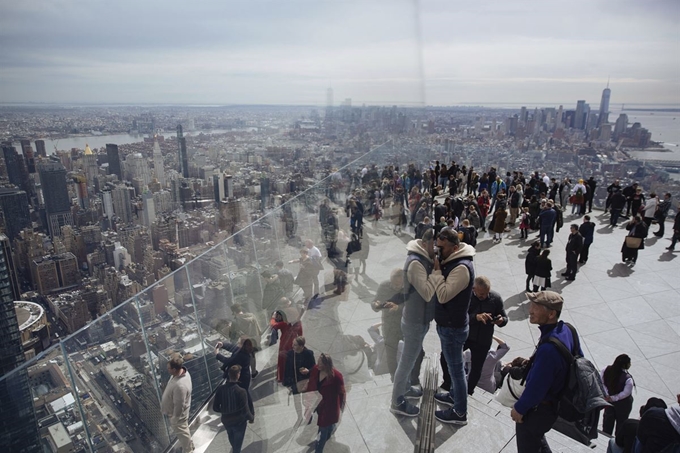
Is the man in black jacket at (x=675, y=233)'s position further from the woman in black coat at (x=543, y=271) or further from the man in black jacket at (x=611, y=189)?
the woman in black coat at (x=543, y=271)

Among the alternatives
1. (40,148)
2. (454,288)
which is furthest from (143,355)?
(40,148)

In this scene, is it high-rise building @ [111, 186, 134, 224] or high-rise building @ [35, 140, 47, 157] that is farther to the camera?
high-rise building @ [111, 186, 134, 224]

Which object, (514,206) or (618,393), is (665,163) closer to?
(514,206)

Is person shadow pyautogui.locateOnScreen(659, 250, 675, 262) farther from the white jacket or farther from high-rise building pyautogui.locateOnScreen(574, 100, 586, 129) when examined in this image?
high-rise building pyautogui.locateOnScreen(574, 100, 586, 129)

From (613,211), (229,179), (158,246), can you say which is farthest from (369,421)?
(229,179)

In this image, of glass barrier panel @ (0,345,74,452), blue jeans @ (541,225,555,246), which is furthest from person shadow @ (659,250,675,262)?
glass barrier panel @ (0,345,74,452)

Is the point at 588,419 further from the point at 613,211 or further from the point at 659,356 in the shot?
the point at 613,211
